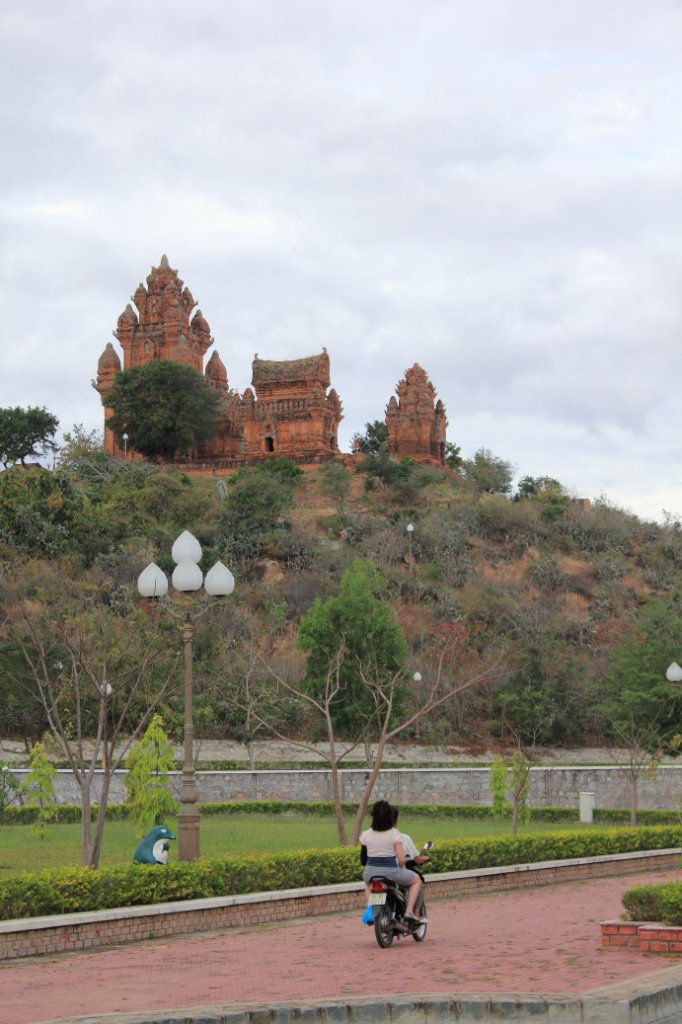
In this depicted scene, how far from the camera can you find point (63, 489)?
5022cm

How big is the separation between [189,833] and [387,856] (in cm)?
361

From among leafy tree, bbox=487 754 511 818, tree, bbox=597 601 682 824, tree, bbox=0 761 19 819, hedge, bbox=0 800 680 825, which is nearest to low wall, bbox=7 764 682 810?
tree, bbox=597 601 682 824

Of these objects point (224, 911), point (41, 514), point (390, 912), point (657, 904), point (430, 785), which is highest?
point (41, 514)

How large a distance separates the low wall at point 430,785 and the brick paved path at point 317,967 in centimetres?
1600

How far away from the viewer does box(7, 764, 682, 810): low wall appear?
94.2ft

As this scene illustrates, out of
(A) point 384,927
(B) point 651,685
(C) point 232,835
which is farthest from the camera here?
(B) point 651,685

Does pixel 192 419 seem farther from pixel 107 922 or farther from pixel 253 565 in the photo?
pixel 107 922

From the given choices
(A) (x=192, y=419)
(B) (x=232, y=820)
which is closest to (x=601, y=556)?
(A) (x=192, y=419)

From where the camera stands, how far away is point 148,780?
63.9 ft

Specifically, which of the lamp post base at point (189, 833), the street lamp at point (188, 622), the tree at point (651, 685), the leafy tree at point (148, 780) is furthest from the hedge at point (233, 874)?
the tree at point (651, 685)

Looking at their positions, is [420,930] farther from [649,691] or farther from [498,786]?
[649,691]

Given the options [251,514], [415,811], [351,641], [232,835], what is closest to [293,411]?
[251,514]

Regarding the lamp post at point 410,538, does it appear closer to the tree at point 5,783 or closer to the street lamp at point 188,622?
the tree at point 5,783

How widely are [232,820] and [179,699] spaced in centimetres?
912
